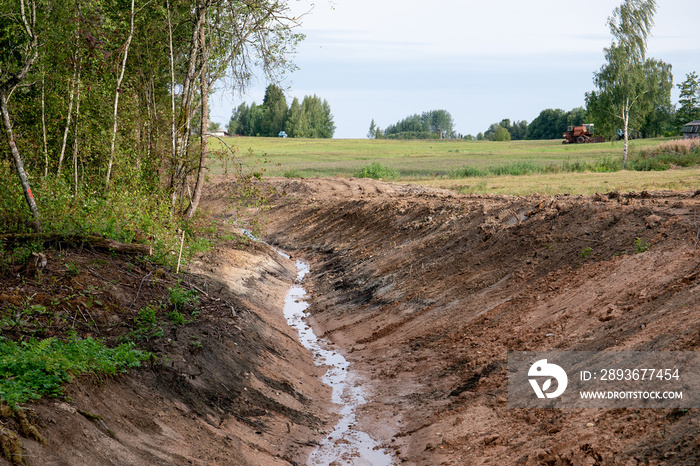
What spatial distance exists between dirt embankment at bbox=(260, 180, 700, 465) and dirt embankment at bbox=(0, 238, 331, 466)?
1.37 meters

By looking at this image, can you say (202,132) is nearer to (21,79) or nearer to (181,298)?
(21,79)

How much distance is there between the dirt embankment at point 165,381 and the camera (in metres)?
5.30

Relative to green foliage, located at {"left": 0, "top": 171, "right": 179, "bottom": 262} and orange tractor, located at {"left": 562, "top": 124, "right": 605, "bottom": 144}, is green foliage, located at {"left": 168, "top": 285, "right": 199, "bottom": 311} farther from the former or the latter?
orange tractor, located at {"left": 562, "top": 124, "right": 605, "bottom": 144}

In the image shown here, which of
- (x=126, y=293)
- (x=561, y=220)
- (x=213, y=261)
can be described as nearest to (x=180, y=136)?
(x=213, y=261)

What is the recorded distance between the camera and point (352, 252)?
18656 millimetres

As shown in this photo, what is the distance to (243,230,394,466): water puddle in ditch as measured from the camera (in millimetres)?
7254

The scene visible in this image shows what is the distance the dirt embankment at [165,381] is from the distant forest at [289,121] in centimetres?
9934

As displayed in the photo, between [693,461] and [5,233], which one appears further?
[5,233]

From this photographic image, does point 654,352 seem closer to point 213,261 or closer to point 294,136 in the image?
point 213,261

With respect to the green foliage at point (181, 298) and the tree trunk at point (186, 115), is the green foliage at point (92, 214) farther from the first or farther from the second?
the tree trunk at point (186, 115)

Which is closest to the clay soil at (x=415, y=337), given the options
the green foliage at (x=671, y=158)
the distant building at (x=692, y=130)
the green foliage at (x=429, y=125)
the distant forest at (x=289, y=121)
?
the green foliage at (x=671, y=158)

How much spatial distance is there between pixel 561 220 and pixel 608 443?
Result: 781cm

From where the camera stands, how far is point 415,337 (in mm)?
10938
